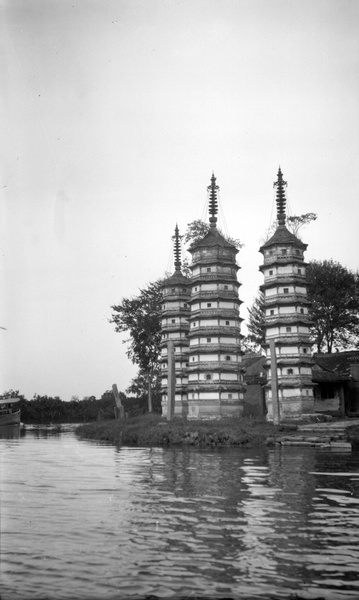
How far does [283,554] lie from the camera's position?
35.6ft

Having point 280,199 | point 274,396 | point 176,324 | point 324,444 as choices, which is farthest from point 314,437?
point 176,324

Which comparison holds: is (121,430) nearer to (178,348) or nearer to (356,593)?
(178,348)

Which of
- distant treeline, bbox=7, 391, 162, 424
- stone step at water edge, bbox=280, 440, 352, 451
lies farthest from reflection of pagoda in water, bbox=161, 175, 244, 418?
distant treeline, bbox=7, 391, 162, 424

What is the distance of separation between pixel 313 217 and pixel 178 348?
65.0 ft

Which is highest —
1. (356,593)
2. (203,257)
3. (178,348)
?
(203,257)

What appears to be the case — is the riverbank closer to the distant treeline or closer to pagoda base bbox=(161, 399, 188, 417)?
pagoda base bbox=(161, 399, 188, 417)

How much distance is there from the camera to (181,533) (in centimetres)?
1244

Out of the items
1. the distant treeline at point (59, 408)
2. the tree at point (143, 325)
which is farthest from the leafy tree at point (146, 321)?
the distant treeline at point (59, 408)

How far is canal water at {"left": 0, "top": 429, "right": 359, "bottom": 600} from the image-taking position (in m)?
9.14

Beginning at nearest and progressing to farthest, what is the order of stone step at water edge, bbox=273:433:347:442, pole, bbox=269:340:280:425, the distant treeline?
stone step at water edge, bbox=273:433:347:442
pole, bbox=269:340:280:425
the distant treeline

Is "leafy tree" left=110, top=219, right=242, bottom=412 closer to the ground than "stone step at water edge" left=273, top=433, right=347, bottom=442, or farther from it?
farther from it

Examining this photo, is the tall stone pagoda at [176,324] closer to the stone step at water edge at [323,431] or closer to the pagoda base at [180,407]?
the pagoda base at [180,407]

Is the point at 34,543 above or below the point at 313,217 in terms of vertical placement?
below

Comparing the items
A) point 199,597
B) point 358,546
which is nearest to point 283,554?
point 358,546
